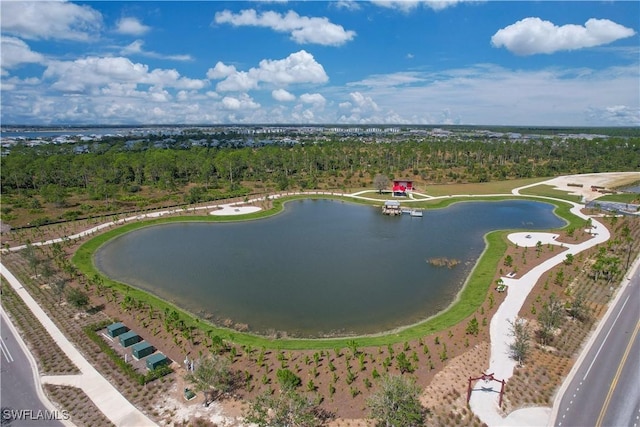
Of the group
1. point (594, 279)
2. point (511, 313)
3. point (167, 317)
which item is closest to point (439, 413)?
point (511, 313)

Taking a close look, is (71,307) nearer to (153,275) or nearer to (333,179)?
(153,275)

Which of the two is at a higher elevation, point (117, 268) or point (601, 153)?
point (601, 153)

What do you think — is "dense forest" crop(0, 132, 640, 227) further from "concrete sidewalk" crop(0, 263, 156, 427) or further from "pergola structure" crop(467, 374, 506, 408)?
"pergola structure" crop(467, 374, 506, 408)

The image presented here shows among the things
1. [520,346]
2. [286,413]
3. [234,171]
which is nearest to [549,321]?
[520,346]

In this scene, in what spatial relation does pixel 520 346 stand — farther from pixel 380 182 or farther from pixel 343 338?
pixel 380 182

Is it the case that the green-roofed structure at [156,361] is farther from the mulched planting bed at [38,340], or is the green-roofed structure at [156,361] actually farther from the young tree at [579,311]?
the young tree at [579,311]

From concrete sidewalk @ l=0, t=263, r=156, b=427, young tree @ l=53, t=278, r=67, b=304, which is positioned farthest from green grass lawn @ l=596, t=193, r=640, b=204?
young tree @ l=53, t=278, r=67, b=304
